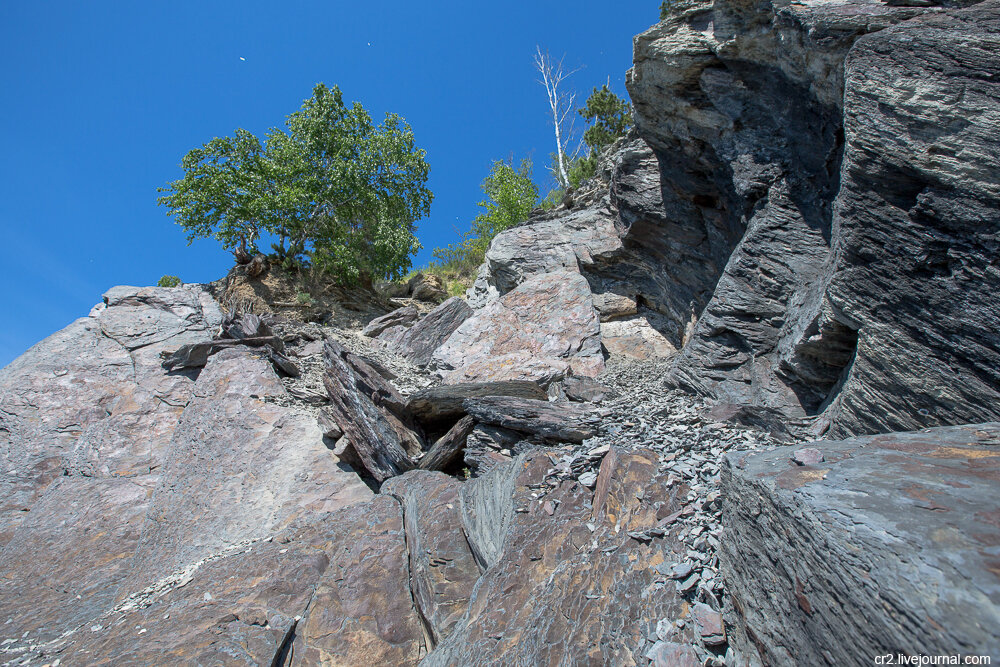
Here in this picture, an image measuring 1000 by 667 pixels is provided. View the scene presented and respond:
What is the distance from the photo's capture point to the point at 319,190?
20.5 m

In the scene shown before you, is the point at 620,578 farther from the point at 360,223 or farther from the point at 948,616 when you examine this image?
the point at 360,223

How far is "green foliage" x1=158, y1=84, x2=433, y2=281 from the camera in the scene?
19.6m

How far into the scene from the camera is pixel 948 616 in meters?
2.18

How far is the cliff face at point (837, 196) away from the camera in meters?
4.80

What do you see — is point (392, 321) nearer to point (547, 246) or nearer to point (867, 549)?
point (547, 246)

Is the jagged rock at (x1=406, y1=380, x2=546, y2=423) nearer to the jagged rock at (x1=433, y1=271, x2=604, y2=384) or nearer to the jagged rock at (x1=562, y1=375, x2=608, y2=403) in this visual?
the jagged rock at (x1=562, y1=375, x2=608, y2=403)

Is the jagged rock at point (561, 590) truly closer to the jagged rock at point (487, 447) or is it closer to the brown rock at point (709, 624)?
the brown rock at point (709, 624)

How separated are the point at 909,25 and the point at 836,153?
104 inches

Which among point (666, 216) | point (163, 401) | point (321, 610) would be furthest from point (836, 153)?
point (163, 401)

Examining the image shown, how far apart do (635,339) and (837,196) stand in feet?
25.1

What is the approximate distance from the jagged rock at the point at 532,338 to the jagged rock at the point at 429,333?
1450 mm

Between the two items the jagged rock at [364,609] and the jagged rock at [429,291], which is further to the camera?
the jagged rock at [429,291]

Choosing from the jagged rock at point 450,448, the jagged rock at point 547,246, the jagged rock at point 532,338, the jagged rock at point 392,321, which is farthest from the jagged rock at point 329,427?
the jagged rock at point 547,246

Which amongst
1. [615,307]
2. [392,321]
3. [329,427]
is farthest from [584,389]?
[392,321]
